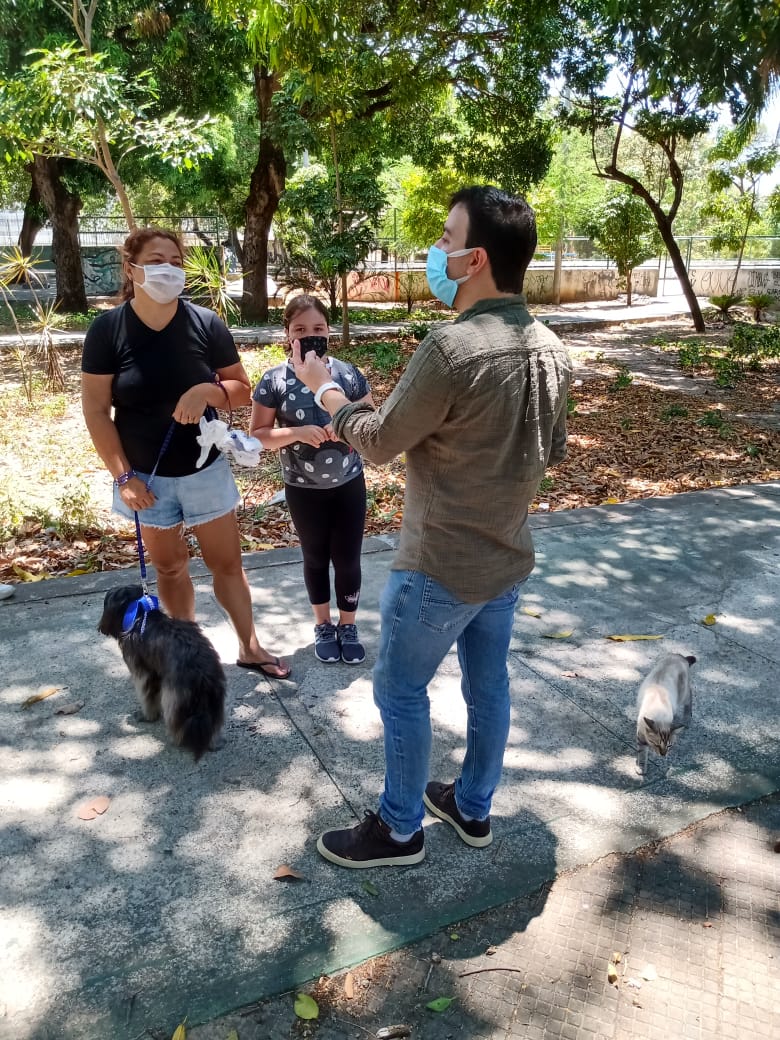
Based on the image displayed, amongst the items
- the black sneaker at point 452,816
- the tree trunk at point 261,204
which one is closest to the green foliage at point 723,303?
the tree trunk at point 261,204

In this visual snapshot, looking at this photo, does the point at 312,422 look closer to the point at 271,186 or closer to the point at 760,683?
the point at 760,683

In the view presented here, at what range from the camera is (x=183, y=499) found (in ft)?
10.3

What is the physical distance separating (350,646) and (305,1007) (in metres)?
1.86

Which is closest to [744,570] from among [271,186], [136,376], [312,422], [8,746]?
[312,422]

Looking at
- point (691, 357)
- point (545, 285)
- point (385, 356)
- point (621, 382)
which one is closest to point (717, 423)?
point (621, 382)

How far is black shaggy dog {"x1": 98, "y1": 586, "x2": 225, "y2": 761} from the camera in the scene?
2.89 meters

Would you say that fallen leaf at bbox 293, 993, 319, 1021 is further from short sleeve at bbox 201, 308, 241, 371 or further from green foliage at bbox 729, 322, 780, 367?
green foliage at bbox 729, 322, 780, 367

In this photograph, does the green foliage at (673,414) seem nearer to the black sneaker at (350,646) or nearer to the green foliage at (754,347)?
the green foliage at (754,347)

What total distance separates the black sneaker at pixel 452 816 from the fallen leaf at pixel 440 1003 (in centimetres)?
58

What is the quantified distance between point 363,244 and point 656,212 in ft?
19.9

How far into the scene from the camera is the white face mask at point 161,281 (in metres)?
2.87

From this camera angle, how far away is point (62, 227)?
1812cm

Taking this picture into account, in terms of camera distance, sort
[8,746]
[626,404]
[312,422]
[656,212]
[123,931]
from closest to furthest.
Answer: [123,931]
[8,746]
[312,422]
[626,404]
[656,212]

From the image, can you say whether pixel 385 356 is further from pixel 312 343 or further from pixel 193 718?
pixel 193 718
